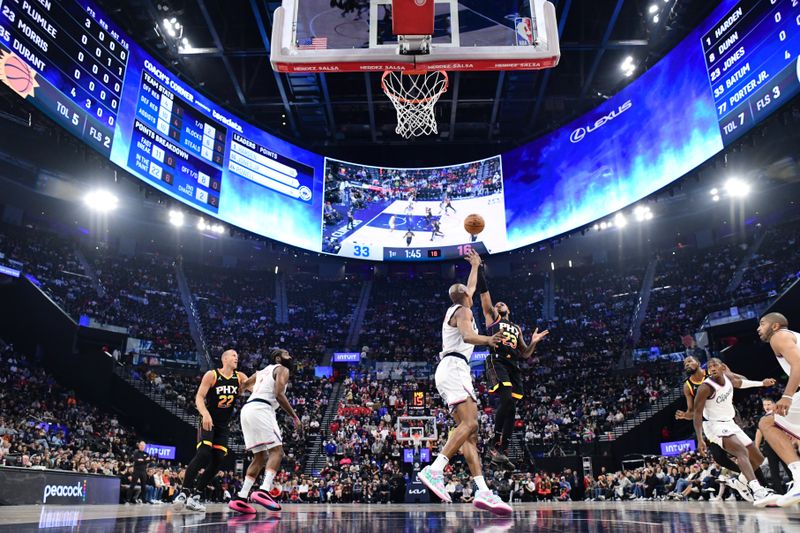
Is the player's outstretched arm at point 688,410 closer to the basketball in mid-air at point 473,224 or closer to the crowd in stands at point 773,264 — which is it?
the basketball in mid-air at point 473,224

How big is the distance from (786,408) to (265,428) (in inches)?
211

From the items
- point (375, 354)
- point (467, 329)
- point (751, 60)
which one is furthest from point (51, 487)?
point (751, 60)

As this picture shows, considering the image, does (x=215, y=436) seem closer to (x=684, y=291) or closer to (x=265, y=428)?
(x=265, y=428)

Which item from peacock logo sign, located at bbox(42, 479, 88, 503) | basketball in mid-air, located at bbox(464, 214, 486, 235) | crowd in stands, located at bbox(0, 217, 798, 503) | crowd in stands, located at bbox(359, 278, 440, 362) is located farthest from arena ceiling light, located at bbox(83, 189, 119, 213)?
basketball in mid-air, located at bbox(464, 214, 486, 235)

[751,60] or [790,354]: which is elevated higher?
[751,60]

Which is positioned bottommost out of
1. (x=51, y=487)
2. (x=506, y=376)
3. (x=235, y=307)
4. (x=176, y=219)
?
(x=51, y=487)

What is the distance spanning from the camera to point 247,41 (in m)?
23.4

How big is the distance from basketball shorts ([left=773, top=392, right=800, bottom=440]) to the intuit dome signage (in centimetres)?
1083

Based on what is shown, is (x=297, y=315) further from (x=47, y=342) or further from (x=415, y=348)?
(x=47, y=342)

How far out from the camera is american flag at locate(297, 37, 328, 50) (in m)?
9.10

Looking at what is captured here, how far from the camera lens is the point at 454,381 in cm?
580

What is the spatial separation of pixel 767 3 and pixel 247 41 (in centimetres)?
1777

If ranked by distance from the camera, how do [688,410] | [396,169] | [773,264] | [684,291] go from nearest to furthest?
[688,410], [773,264], [396,169], [684,291]

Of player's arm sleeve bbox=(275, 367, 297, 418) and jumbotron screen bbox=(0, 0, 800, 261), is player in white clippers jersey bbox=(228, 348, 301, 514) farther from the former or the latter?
jumbotron screen bbox=(0, 0, 800, 261)
